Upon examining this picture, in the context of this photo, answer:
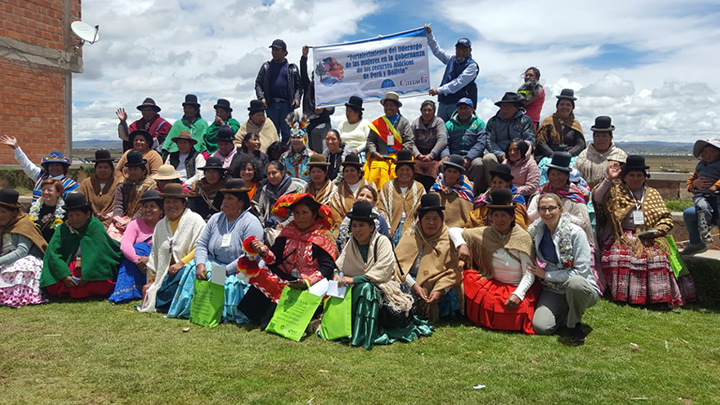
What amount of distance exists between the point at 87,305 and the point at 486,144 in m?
6.00

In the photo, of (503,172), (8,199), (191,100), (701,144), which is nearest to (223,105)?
(191,100)

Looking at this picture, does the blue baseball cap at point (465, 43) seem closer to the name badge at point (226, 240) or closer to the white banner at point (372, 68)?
the white banner at point (372, 68)

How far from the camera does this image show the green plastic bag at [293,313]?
5.00 m

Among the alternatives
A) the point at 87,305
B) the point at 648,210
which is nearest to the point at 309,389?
the point at 87,305

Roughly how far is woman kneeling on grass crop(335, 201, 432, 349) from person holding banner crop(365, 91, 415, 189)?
275 centimetres

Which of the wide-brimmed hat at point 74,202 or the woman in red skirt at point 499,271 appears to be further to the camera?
the wide-brimmed hat at point 74,202

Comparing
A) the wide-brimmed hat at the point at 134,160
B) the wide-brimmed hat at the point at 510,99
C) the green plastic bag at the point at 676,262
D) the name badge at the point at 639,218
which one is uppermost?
the wide-brimmed hat at the point at 510,99

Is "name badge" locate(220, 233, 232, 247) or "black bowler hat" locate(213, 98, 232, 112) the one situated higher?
"black bowler hat" locate(213, 98, 232, 112)

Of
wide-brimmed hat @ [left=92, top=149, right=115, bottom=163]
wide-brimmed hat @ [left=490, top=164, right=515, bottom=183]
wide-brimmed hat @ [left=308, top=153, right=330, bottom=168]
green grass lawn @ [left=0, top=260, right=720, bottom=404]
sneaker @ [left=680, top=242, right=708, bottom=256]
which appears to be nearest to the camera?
green grass lawn @ [left=0, top=260, right=720, bottom=404]

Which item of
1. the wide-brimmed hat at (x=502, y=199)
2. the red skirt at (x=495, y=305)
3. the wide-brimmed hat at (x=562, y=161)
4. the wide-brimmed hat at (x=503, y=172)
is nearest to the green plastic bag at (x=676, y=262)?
the wide-brimmed hat at (x=562, y=161)

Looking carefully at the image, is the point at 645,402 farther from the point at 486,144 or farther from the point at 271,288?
the point at 486,144

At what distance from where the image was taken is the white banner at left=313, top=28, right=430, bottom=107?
9.58 meters

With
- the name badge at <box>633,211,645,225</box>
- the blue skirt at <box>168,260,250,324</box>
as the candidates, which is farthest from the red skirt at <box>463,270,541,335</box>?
the blue skirt at <box>168,260,250,324</box>

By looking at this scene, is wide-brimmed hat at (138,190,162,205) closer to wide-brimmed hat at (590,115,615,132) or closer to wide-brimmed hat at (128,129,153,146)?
Answer: wide-brimmed hat at (128,129,153,146)
